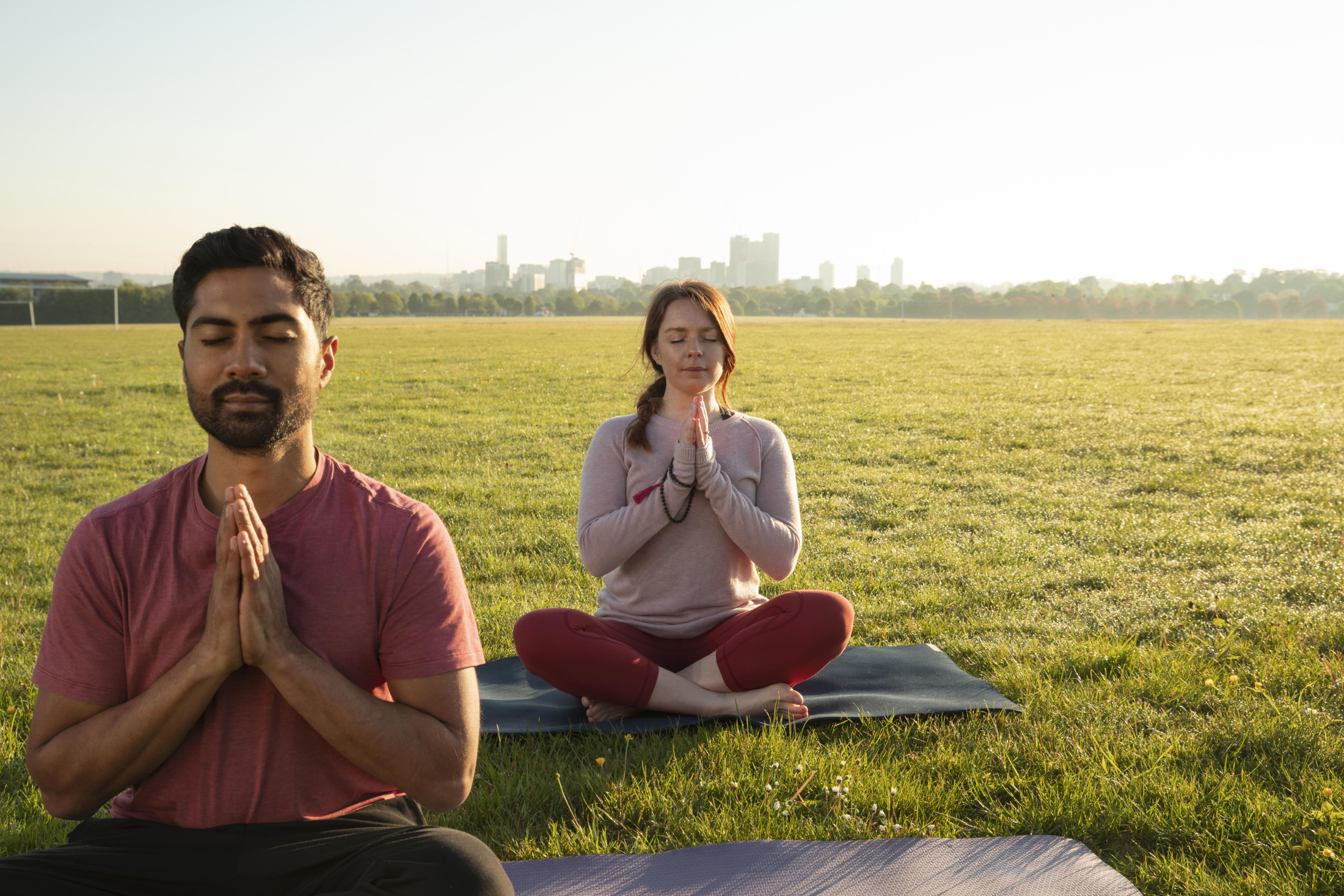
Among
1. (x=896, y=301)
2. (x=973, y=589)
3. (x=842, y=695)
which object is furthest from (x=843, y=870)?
(x=896, y=301)

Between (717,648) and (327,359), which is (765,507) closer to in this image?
(717,648)

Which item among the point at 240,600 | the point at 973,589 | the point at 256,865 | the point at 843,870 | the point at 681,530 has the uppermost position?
the point at 240,600

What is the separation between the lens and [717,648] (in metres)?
4.27

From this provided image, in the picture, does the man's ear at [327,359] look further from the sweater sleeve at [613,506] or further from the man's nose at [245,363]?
the sweater sleeve at [613,506]

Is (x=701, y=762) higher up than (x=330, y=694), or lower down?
lower down

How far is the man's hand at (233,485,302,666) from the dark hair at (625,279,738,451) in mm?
2384

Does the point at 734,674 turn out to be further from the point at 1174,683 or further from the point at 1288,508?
the point at 1288,508

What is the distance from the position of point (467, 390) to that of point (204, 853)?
671 inches

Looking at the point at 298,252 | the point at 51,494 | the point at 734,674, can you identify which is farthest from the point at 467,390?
the point at 298,252

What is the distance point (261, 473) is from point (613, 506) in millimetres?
2131

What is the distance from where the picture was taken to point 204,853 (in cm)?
220

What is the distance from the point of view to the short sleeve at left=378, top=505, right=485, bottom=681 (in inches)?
89.4

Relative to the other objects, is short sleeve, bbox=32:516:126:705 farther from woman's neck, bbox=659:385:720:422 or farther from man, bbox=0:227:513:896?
woman's neck, bbox=659:385:720:422

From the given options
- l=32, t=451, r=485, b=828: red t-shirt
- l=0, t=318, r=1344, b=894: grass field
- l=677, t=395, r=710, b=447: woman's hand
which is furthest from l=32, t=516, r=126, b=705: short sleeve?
l=677, t=395, r=710, b=447: woman's hand
